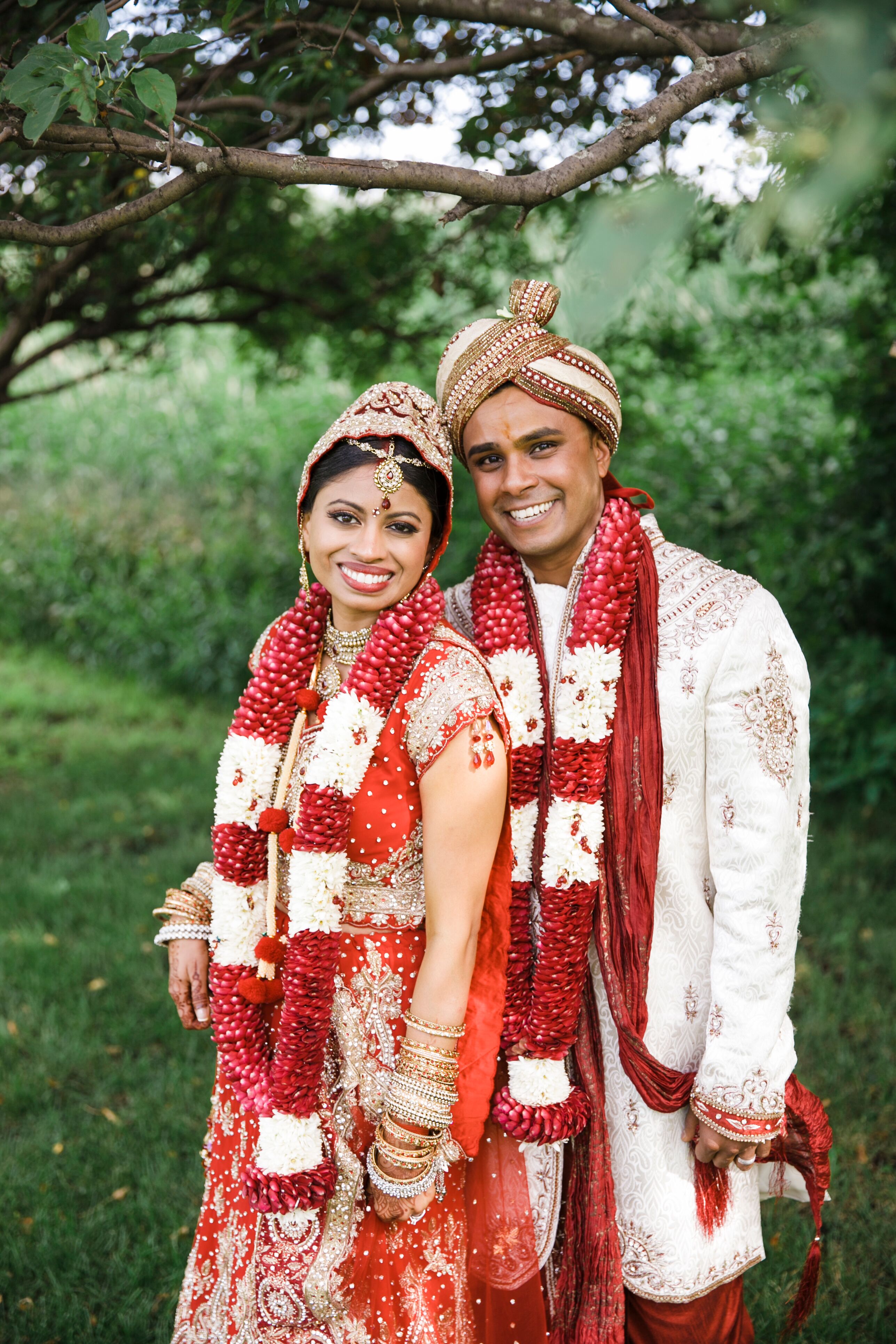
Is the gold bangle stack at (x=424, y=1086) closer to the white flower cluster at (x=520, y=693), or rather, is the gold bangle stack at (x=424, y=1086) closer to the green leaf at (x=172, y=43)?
the white flower cluster at (x=520, y=693)

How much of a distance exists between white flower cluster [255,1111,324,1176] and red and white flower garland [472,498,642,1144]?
37 cm

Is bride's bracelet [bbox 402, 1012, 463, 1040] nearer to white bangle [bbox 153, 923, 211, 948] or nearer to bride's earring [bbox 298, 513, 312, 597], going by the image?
white bangle [bbox 153, 923, 211, 948]

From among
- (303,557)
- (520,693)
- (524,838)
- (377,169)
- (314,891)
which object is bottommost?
(314,891)

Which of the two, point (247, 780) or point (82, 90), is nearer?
point (82, 90)

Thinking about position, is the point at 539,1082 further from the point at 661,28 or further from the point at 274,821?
the point at 661,28

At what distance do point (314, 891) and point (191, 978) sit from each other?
0.57m

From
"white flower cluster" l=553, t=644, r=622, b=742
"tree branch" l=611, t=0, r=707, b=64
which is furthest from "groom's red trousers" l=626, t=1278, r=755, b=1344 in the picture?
"tree branch" l=611, t=0, r=707, b=64

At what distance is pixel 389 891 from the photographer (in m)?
2.09

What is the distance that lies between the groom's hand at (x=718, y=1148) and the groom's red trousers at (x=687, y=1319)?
0.89 feet

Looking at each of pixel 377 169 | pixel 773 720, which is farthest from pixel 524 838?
pixel 377 169

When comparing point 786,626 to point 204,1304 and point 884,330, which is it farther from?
point 884,330

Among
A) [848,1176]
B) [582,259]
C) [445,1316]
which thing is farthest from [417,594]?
[848,1176]

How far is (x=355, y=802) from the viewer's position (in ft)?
6.72

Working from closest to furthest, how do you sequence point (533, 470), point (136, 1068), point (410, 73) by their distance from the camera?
point (533, 470)
point (410, 73)
point (136, 1068)
